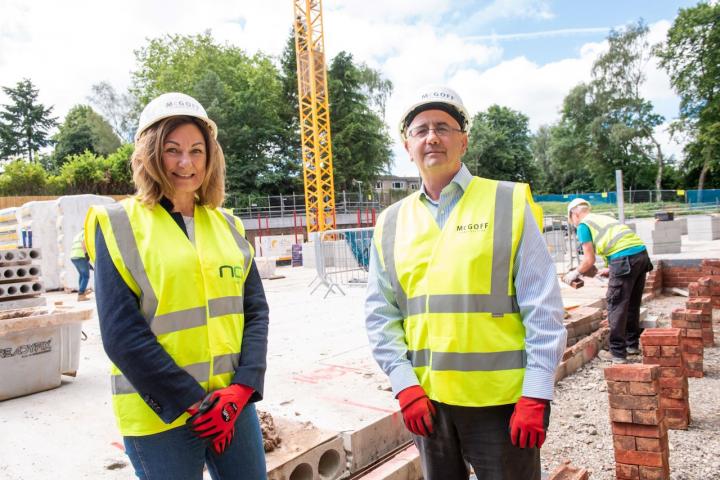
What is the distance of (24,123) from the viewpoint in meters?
55.1

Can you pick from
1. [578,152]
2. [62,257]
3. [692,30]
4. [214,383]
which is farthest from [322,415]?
[578,152]

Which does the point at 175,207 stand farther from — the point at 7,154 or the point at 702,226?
the point at 7,154

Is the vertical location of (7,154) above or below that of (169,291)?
above

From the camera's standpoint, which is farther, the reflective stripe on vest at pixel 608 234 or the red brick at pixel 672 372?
the reflective stripe on vest at pixel 608 234

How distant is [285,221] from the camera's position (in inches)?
1378

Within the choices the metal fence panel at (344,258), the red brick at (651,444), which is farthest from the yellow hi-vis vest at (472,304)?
the metal fence panel at (344,258)

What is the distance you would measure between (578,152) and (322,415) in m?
54.1

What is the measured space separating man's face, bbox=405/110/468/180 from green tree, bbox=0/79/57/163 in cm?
6445

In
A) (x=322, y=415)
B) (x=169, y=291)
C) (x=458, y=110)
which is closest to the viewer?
(x=169, y=291)

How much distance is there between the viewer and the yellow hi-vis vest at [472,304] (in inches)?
71.6

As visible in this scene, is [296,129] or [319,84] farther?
[296,129]

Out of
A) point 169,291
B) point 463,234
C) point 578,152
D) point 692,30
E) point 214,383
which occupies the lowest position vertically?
point 214,383

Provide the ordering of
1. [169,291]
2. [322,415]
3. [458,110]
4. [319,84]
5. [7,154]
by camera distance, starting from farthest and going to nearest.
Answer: [7,154] < [319,84] < [322,415] < [458,110] < [169,291]

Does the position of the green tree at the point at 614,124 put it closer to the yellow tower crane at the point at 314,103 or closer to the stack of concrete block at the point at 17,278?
the yellow tower crane at the point at 314,103
